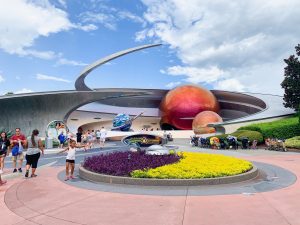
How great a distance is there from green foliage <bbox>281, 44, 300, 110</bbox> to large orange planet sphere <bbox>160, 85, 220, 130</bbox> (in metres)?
13.3

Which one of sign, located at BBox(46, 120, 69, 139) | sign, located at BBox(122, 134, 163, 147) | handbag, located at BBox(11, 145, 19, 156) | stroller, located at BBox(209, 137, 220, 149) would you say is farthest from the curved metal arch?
handbag, located at BBox(11, 145, 19, 156)

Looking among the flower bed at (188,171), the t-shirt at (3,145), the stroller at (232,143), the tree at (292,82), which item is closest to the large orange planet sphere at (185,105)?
the tree at (292,82)

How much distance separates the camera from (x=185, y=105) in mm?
41375

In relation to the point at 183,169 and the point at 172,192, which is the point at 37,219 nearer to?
the point at 172,192

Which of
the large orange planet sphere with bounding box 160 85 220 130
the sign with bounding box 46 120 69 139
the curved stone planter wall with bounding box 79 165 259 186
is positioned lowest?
the curved stone planter wall with bounding box 79 165 259 186

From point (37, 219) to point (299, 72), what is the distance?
97.4ft

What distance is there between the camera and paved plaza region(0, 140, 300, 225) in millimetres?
5184

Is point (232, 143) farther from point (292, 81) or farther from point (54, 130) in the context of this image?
point (54, 130)

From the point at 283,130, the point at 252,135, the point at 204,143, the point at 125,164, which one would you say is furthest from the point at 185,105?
the point at 125,164

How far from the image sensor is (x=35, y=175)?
9969 mm

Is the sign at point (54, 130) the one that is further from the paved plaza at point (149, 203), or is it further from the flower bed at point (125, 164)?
the paved plaza at point (149, 203)

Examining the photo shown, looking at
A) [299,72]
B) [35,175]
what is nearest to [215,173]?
[35,175]

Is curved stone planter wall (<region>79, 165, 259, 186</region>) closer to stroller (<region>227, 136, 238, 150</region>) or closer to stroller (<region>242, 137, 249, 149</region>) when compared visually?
stroller (<region>227, 136, 238, 150</region>)

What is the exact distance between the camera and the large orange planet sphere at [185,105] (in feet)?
136
